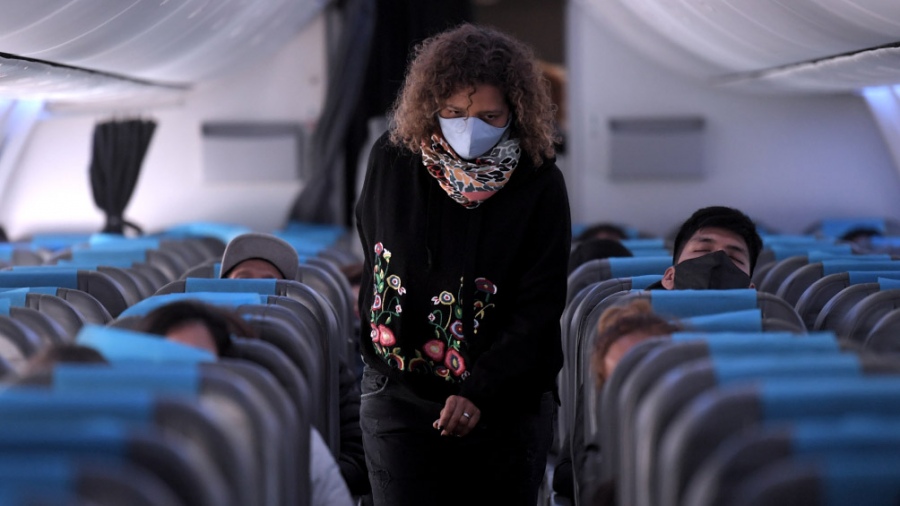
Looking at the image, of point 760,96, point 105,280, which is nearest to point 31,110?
point 105,280

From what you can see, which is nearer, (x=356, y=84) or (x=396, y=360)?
(x=396, y=360)

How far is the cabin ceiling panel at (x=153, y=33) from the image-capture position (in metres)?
4.50

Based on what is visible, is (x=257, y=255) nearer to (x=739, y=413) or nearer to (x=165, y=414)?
(x=165, y=414)

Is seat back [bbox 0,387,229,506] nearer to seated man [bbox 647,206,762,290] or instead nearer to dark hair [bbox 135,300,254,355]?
dark hair [bbox 135,300,254,355]

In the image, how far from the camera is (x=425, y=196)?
275 centimetres

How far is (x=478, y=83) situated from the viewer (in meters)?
2.62

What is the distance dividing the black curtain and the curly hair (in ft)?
21.3

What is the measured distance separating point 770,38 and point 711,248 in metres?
2.90

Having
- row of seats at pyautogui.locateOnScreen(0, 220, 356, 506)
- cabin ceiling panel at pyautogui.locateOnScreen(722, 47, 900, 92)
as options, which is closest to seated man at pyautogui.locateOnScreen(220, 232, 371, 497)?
row of seats at pyautogui.locateOnScreen(0, 220, 356, 506)

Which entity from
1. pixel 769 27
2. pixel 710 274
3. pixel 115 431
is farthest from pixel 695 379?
pixel 769 27

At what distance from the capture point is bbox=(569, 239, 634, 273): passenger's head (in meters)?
4.68

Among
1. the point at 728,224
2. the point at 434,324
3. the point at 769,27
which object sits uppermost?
the point at 769,27

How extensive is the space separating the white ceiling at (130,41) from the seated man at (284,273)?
114 centimetres

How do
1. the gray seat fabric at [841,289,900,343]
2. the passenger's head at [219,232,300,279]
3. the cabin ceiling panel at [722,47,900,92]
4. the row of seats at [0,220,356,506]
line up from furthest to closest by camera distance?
the cabin ceiling panel at [722,47,900,92]
the passenger's head at [219,232,300,279]
the gray seat fabric at [841,289,900,343]
the row of seats at [0,220,356,506]
